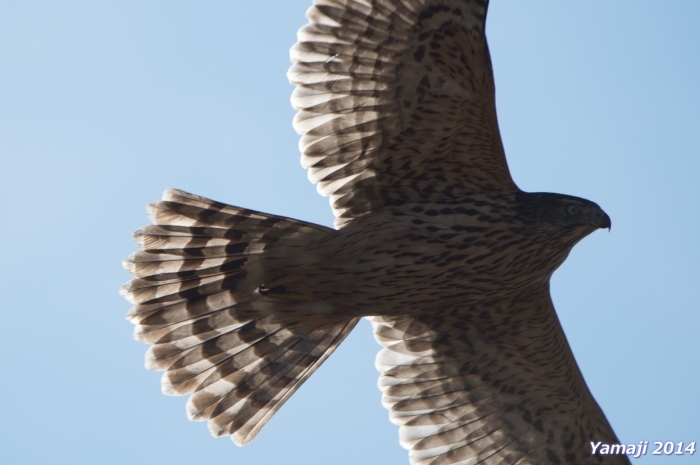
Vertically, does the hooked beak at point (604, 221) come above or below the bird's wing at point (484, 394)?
above

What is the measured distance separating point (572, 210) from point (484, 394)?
6.78 feet

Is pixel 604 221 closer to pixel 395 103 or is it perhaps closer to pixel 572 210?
pixel 572 210

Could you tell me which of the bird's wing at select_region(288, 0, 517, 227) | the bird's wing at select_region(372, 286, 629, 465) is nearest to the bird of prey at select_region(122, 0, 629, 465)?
the bird's wing at select_region(288, 0, 517, 227)

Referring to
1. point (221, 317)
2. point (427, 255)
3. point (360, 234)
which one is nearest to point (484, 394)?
point (427, 255)

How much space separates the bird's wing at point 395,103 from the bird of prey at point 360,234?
0.4 inches

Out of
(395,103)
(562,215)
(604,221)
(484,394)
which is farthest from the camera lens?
(484,394)

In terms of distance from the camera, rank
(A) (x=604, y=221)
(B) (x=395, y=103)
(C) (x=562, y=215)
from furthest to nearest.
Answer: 1. (A) (x=604, y=221)
2. (C) (x=562, y=215)
3. (B) (x=395, y=103)

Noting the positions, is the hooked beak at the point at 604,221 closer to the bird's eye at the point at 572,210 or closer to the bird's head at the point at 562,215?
the bird's head at the point at 562,215

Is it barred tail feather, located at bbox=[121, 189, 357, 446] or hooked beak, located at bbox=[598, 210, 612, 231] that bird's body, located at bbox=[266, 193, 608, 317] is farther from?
barred tail feather, located at bbox=[121, 189, 357, 446]

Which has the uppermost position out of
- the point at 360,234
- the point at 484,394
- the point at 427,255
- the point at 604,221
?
the point at 360,234

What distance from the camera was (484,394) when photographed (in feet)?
29.6

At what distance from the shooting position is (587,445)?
29.2ft

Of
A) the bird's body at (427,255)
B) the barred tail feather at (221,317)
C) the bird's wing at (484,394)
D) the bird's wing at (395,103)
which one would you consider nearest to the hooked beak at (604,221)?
the bird's body at (427,255)

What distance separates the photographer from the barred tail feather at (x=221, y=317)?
Result: 7.78 meters
